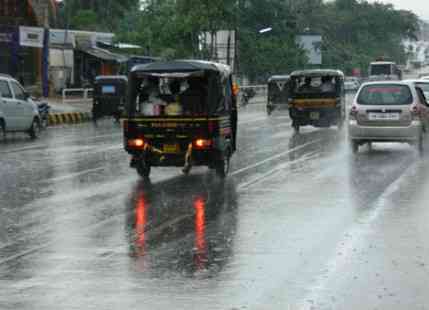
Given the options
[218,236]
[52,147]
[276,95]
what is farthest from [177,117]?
[276,95]

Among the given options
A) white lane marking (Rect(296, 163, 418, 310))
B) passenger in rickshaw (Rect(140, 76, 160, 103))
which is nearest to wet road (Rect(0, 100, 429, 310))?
white lane marking (Rect(296, 163, 418, 310))

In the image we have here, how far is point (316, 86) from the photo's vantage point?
113ft

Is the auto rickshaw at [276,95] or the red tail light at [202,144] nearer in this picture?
the red tail light at [202,144]

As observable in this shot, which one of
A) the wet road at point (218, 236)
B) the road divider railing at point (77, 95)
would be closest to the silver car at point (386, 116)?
the wet road at point (218, 236)

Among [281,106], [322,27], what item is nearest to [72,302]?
[281,106]

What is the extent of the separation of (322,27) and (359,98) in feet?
373

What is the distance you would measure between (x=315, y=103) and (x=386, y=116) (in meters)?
10.8

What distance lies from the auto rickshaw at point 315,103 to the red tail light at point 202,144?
640 inches

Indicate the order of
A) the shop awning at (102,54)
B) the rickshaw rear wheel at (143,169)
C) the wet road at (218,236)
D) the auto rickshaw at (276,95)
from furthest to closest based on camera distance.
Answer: the shop awning at (102,54), the auto rickshaw at (276,95), the rickshaw rear wheel at (143,169), the wet road at (218,236)

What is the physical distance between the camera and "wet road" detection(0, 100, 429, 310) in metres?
8.21

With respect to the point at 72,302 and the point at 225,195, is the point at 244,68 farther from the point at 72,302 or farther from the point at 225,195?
the point at 72,302

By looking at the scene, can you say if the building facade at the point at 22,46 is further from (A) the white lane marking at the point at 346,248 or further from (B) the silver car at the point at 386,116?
(A) the white lane marking at the point at 346,248

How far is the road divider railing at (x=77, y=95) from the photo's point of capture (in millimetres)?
50303

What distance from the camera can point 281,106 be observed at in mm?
49000
